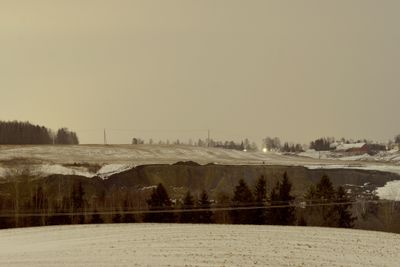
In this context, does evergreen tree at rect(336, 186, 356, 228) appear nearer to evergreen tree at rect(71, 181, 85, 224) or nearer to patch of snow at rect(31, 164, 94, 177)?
evergreen tree at rect(71, 181, 85, 224)

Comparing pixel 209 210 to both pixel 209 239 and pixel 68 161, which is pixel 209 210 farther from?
pixel 68 161

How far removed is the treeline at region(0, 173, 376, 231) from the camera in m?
45.4

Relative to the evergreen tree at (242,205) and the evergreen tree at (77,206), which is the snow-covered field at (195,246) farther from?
the evergreen tree at (242,205)

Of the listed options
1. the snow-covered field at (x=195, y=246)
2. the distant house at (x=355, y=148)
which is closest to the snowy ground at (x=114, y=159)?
the snow-covered field at (x=195, y=246)

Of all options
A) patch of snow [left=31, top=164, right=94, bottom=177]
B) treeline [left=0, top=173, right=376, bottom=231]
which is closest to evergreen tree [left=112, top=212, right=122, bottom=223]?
treeline [left=0, top=173, right=376, bottom=231]

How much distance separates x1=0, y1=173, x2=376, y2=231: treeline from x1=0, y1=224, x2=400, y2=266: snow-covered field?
9633 millimetres

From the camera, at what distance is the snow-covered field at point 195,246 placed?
2355 centimetres

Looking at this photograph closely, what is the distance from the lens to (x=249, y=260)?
23.5 metres

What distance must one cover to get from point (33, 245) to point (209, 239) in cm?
895

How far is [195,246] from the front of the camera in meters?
27.1

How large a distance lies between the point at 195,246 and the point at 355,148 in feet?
423

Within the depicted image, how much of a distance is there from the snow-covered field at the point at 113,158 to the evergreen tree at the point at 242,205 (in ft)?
69.0

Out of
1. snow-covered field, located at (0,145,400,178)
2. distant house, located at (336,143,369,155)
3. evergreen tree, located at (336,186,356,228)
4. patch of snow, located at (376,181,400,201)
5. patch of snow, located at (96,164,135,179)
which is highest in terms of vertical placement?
distant house, located at (336,143,369,155)

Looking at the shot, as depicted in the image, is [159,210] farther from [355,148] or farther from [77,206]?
[355,148]
